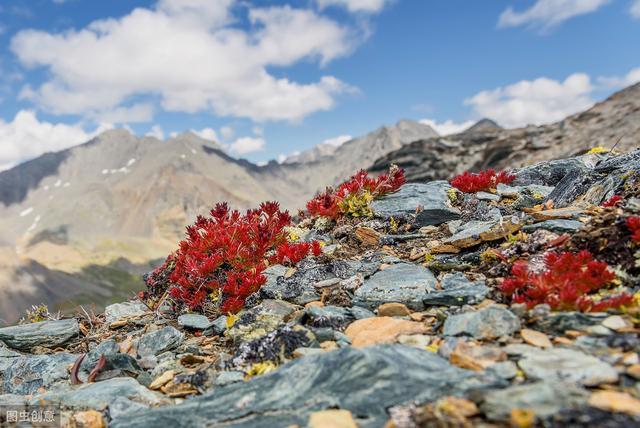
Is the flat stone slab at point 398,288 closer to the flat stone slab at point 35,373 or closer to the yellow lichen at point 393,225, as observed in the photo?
the yellow lichen at point 393,225

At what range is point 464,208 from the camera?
365 inches

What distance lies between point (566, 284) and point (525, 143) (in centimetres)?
6515

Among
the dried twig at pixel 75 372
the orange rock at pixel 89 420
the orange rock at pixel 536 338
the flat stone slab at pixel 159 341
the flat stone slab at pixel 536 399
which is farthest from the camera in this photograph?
the flat stone slab at pixel 159 341

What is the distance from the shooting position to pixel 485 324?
4.77 metres

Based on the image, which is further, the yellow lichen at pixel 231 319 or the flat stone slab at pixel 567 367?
the yellow lichen at pixel 231 319

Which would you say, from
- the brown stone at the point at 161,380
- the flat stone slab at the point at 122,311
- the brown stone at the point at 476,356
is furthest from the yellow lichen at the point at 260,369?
the flat stone slab at the point at 122,311

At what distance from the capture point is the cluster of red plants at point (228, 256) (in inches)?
296

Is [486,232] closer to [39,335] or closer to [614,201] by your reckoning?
[614,201]

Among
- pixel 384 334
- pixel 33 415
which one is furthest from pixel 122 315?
pixel 384 334

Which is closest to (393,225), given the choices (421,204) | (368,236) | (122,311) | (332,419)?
(368,236)

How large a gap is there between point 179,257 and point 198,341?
2.87m

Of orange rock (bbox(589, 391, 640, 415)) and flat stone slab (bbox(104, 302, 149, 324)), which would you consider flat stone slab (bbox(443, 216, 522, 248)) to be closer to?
orange rock (bbox(589, 391, 640, 415))

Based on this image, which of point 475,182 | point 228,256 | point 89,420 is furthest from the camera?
point 475,182

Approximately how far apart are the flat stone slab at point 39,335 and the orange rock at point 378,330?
17.0 feet
